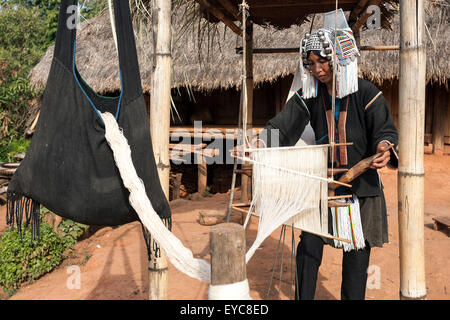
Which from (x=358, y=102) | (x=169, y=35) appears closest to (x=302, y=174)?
(x=358, y=102)

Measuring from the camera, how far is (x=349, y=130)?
217cm

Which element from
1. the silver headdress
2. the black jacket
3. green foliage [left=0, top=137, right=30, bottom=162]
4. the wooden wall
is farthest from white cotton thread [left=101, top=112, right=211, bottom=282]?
green foliage [left=0, top=137, right=30, bottom=162]

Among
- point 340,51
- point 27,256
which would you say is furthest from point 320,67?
point 27,256

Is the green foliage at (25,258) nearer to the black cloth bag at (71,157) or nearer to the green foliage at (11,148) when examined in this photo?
the black cloth bag at (71,157)

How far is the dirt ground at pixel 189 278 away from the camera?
3168 millimetres

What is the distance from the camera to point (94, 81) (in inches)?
312

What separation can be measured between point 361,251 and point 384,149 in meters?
0.63

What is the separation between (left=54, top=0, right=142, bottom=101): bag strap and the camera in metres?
1.71

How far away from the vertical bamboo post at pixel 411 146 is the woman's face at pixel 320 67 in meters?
0.39

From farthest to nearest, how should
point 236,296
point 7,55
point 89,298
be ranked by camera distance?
point 7,55
point 89,298
point 236,296

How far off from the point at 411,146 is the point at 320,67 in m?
0.63

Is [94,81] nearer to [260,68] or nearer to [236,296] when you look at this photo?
[260,68]

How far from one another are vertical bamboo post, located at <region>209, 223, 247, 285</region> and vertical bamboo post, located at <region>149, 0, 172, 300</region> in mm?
992

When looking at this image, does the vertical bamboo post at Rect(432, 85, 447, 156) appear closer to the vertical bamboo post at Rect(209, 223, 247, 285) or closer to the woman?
the woman
